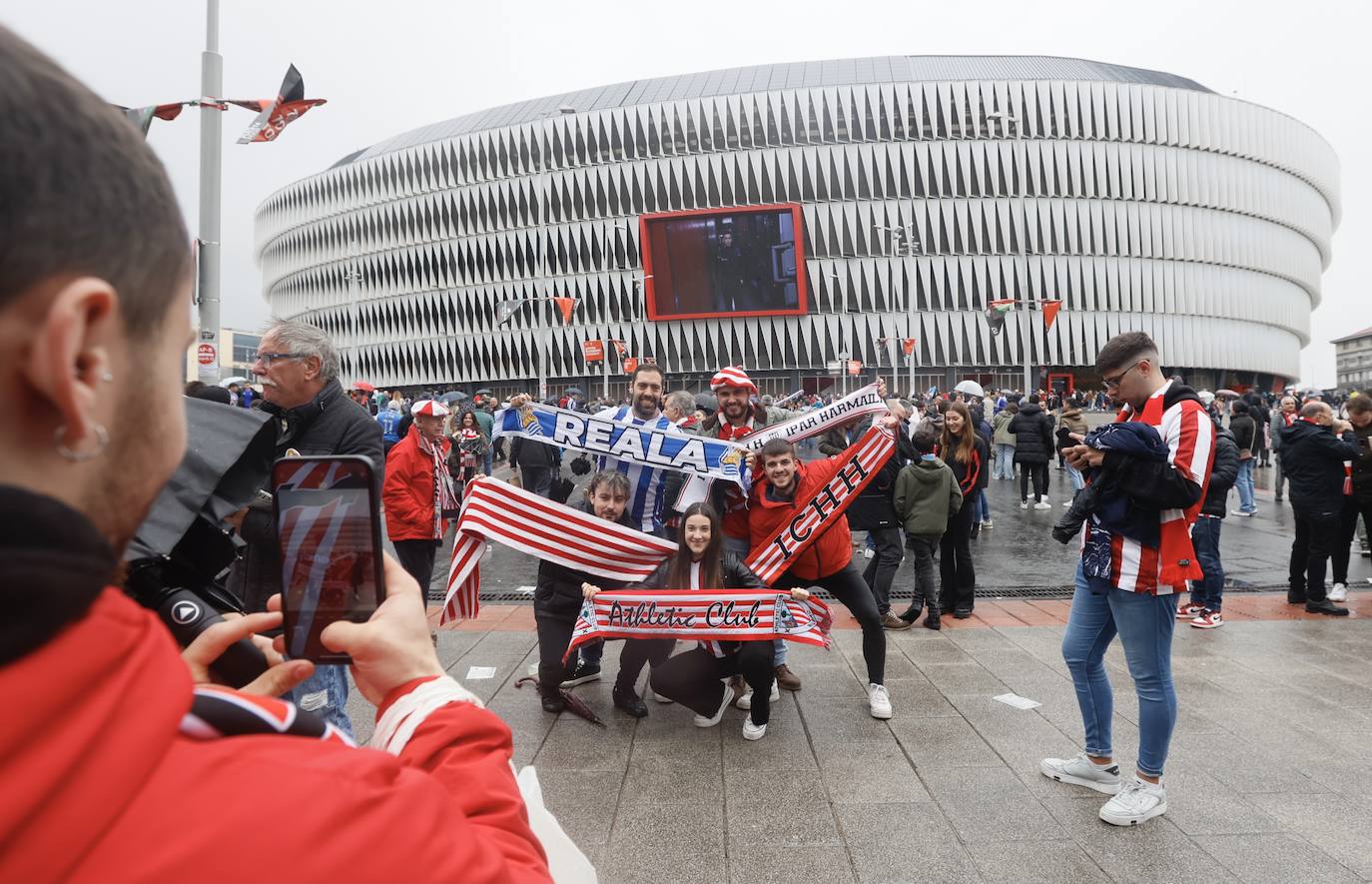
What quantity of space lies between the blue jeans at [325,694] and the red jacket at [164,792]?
251 cm

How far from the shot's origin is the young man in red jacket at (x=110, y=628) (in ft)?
1.81

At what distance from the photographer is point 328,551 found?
129 cm

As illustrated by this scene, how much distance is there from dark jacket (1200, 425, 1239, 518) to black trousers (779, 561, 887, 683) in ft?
12.2

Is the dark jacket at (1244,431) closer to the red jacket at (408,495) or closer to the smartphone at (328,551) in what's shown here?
the red jacket at (408,495)

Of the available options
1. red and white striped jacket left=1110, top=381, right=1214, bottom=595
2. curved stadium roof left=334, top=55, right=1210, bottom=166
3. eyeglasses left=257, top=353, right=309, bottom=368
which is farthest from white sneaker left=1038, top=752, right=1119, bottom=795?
curved stadium roof left=334, top=55, right=1210, bottom=166

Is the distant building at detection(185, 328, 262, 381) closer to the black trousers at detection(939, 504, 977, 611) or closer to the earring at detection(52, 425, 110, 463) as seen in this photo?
the black trousers at detection(939, 504, 977, 611)

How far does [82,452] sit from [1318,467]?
32.2ft

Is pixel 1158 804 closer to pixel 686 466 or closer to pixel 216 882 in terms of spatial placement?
pixel 686 466

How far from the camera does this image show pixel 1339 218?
72188 mm

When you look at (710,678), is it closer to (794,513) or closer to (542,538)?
(794,513)

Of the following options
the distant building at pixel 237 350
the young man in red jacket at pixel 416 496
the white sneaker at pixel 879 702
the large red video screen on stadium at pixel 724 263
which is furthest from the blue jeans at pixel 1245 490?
the distant building at pixel 237 350

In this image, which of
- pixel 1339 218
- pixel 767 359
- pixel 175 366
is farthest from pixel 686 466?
pixel 1339 218

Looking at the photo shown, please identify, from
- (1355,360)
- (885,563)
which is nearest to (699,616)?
(885,563)

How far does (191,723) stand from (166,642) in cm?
7
